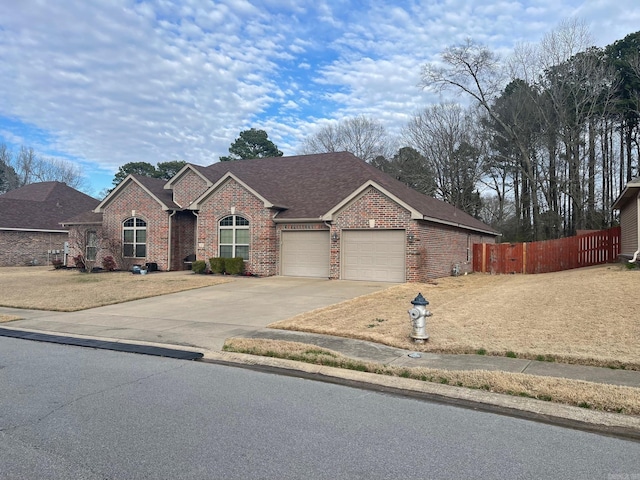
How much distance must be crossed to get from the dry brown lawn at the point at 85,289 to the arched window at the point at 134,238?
9.80ft

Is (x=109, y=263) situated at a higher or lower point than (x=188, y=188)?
lower

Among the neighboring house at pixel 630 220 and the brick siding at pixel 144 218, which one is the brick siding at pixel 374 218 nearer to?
the neighboring house at pixel 630 220

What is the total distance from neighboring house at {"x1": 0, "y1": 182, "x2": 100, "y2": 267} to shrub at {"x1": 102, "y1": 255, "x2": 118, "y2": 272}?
33.2 feet

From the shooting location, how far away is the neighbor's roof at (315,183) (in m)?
20.8

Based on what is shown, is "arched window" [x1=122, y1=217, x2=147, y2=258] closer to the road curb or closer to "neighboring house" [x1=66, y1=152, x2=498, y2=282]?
"neighboring house" [x1=66, y1=152, x2=498, y2=282]

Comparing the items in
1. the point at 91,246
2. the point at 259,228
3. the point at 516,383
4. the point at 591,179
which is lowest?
the point at 516,383

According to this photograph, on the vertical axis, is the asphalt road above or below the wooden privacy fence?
below

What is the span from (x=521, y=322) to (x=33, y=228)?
3279 cm

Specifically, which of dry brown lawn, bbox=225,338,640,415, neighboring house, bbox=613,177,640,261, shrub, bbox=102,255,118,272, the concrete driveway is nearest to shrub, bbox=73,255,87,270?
shrub, bbox=102,255,118,272

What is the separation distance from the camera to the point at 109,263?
2484 cm

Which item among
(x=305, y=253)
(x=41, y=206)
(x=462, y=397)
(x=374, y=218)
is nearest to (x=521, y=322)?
(x=462, y=397)

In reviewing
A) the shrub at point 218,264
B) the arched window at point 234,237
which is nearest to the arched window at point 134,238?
the arched window at point 234,237

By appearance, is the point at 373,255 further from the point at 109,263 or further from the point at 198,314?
the point at 109,263

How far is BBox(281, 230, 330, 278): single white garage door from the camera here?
66.6 ft
